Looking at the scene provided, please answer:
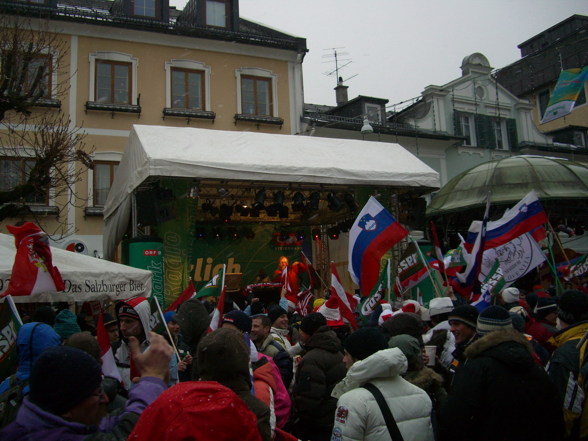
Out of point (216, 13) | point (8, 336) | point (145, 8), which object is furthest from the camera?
point (216, 13)

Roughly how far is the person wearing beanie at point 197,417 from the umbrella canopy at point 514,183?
15.1 m

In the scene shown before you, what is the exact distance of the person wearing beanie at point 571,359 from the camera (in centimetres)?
388

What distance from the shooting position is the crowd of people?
232cm

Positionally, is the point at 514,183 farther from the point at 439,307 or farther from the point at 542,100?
the point at 542,100

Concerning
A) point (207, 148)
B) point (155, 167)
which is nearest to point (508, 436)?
point (155, 167)

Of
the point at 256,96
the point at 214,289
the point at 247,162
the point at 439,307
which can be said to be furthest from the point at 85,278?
the point at 256,96

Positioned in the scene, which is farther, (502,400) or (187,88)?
(187,88)

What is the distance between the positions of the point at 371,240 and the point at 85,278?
4.11 metres

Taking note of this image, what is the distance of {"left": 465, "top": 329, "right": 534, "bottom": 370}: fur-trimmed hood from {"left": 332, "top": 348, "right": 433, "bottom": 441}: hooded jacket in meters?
0.48

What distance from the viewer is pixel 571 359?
13.4 feet

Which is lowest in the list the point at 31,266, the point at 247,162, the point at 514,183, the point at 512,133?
the point at 31,266

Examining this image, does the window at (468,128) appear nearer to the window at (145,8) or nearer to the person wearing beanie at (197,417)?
the window at (145,8)

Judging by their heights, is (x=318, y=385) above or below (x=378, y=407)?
below

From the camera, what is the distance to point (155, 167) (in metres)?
10.6
